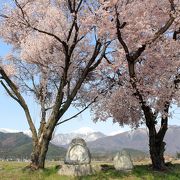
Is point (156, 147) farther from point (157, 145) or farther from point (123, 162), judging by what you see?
point (123, 162)

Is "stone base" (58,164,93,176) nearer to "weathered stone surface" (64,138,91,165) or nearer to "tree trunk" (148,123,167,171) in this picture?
"weathered stone surface" (64,138,91,165)

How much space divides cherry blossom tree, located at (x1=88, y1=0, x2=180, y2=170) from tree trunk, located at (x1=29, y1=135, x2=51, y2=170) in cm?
711

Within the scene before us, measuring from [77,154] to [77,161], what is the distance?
1.75 feet

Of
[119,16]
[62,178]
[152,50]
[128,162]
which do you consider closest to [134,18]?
[119,16]

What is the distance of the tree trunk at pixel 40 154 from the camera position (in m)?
27.9

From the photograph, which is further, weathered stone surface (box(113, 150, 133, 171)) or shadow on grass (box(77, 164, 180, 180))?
weathered stone surface (box(113, 150, 133, 171))

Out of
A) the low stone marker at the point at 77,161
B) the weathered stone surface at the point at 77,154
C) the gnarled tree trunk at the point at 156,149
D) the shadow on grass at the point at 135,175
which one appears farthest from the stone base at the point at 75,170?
the gnarled tree trunk at the point at 156,149

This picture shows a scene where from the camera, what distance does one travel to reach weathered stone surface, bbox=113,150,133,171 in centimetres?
2758

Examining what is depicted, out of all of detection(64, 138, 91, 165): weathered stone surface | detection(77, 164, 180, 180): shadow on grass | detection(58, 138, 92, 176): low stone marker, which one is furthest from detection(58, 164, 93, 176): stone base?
detection(77, 164, 180, 180): shadow on grass

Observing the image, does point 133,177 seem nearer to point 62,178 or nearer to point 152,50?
point 62,178

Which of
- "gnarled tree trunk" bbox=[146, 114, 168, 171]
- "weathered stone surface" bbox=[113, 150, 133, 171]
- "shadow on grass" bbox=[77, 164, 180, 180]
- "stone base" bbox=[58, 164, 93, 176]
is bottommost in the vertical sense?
"shadow on grass" bbox=[77, 164, 180, 180]

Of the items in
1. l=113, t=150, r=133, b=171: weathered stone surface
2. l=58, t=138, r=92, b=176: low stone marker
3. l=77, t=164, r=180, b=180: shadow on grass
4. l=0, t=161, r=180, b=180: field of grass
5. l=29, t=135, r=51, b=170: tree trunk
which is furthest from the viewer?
l=29, t=135, r=51, b=170: tree trunk

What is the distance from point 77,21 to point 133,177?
1142 cm

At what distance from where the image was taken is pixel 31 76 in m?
37.4
